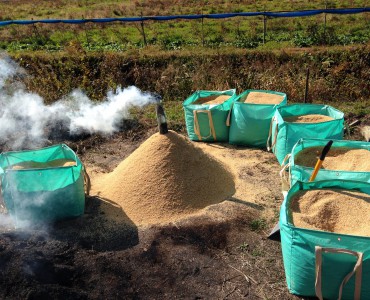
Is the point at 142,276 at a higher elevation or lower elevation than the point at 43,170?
lower

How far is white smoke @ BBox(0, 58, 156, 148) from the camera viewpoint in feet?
21.4

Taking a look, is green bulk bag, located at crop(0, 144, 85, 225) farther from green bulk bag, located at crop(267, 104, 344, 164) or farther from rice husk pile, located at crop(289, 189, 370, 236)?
green bulk bag, located at crop(267, 104, 344, 164)

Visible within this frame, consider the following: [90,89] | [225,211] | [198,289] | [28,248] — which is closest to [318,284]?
[198,289]

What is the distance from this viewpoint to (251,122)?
565 centimetres

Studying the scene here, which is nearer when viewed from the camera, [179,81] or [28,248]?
[28,248]

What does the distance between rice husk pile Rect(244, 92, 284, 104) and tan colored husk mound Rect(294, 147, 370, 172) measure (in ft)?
4.98

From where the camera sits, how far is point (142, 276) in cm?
354

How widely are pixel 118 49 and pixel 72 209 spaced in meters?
8.50

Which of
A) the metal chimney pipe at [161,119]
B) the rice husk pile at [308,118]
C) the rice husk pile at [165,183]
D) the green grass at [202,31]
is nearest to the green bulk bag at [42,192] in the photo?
the rice husk pile at [165,183]

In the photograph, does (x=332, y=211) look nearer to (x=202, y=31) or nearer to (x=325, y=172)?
(x=325, y=172)

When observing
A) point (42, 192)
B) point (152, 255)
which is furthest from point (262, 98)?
point (42, 192)

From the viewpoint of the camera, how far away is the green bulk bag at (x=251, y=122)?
554 cm

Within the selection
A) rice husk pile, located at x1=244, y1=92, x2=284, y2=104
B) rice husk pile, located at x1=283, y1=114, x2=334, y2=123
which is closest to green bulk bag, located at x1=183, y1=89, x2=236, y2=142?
rice husk pile, located at x1=244, y1=92, x2=284, y2=104

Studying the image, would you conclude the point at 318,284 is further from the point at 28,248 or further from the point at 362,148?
the point at 28,248
